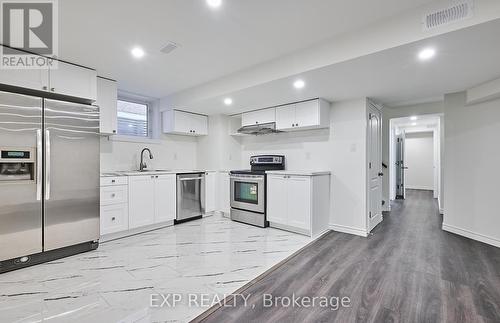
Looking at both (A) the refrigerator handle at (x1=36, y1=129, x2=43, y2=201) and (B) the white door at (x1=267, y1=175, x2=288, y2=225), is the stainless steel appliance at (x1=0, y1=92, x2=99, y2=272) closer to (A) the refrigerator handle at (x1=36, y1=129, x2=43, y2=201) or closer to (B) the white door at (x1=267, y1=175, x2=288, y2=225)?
(A) the refrigerator handle at (x1=36, y1=129, x2=43, y2=201)

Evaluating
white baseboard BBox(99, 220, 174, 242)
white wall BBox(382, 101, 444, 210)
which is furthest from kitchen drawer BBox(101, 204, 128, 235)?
white wall BBox(382, 101, 444, 210)

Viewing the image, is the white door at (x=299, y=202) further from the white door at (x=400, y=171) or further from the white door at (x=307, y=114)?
the white door at (x=400, y=171)

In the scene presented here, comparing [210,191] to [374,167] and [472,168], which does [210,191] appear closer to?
[374,167]

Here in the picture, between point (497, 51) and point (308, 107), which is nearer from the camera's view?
point (497, 51)

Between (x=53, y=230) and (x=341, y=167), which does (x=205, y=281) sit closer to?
(x=53, y=230)

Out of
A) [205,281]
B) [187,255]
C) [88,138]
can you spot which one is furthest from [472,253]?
[88,138]

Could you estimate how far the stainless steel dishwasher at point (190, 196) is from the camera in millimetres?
4195

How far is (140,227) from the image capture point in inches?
145

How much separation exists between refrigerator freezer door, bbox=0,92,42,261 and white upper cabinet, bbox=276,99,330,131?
3243mm

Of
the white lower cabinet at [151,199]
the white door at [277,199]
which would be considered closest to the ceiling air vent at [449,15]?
the white door at [277,199]

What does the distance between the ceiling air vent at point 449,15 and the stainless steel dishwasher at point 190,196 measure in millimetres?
3792

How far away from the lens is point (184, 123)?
4.65 metres

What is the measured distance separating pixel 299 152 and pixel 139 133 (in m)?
3.07

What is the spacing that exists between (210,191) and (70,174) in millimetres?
2413
